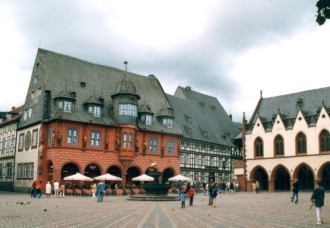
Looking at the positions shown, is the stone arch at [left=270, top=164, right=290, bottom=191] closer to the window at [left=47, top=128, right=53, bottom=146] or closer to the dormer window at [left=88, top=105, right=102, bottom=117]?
the dormer window at [left=88, top=105, right=102, bottom=117]

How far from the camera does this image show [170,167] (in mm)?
57250

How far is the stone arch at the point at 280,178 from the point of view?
57.3 meters

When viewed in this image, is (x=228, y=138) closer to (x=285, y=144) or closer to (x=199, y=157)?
(x=199, y=157)

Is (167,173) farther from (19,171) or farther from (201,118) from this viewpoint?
(19,171)

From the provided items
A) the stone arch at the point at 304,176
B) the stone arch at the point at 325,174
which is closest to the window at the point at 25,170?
the stone arch at the point at 304,176

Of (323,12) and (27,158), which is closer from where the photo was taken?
(323,12)

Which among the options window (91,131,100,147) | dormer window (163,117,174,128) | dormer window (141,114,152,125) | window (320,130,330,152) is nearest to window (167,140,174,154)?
dormer window (163,117,174,128)

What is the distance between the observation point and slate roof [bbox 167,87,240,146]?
68.3 meters

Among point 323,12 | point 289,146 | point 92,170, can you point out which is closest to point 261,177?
point 289,146

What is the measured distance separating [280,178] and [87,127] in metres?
27.8

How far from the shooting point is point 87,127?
49031mm

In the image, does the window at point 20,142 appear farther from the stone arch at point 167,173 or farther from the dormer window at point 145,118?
the stone arch at point 167,173

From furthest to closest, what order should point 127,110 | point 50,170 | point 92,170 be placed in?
point 127,110, point 92,170, point 50,170

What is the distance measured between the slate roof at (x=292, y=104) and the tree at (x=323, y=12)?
48.0 meters
